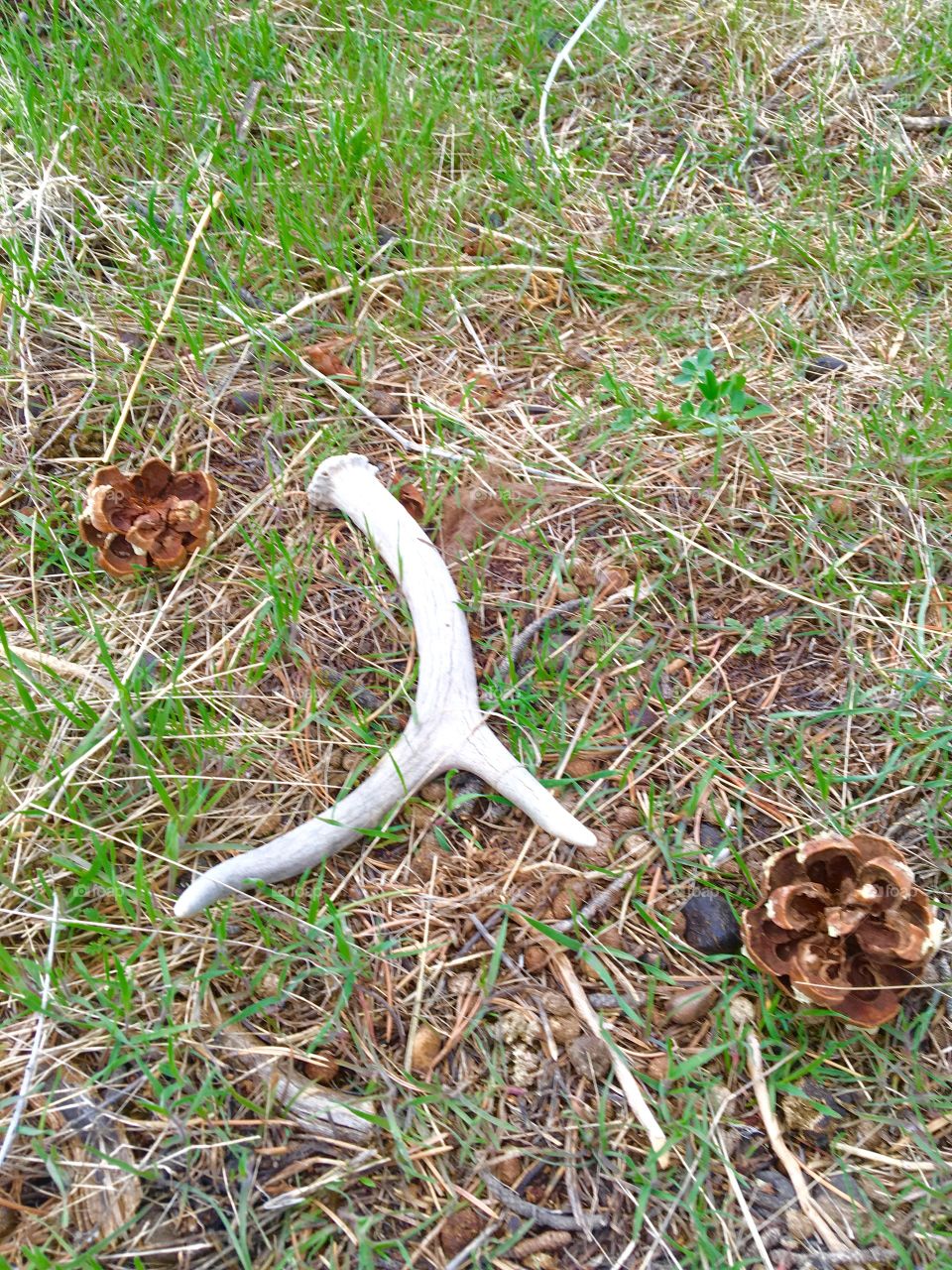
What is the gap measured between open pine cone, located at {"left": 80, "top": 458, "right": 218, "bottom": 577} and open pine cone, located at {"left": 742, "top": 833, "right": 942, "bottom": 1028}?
1.26 meters

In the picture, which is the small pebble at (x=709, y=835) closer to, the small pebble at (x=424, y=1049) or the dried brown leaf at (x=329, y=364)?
the small pebble at (x=424, y=1049)

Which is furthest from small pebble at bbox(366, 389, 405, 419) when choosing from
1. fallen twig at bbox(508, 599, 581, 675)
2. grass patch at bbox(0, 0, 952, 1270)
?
fallen twig at bbox(508, 599, 581, 675)

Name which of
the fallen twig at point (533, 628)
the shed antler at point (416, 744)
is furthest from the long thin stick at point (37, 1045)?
the fallen twig at point (533, 628)

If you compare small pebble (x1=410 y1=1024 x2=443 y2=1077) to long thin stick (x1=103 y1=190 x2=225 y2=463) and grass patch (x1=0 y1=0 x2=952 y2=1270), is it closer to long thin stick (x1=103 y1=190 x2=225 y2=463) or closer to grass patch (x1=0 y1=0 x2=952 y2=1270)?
grass patch (x1=0 y1=0 x2=952 y2=1270)

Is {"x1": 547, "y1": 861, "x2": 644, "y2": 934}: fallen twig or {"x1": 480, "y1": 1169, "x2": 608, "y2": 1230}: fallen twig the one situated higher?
{"x1": 547, "y1": 861, "x2": 644, "y2": 934}: fallen twig

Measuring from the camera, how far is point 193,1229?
1286 millimetres

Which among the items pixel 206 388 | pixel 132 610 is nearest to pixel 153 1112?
pixel 132 610

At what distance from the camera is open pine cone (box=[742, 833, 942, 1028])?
4.68 ft

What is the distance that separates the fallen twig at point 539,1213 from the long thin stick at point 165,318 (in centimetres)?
161

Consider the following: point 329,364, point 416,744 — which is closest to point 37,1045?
point 416,744

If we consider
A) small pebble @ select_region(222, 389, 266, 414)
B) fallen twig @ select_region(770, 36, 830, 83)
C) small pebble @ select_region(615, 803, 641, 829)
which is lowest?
small pebble @ select_region(615, 803, 641, 829)

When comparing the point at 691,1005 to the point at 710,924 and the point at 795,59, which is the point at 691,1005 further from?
the point at 795,59

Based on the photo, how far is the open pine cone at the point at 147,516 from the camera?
1.86m

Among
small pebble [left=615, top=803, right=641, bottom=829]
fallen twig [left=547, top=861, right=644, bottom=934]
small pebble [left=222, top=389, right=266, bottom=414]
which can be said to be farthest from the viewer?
small pebble [left=222, top=389, right=266, bottom=414]
